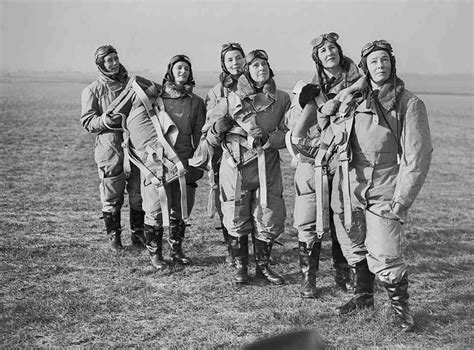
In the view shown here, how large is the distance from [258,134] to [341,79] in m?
1.02

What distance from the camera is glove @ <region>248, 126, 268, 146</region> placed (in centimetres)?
564

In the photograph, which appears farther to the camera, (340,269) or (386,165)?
(340,269)

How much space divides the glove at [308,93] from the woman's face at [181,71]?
149 cm

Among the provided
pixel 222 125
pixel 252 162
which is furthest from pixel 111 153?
pixel 252 162

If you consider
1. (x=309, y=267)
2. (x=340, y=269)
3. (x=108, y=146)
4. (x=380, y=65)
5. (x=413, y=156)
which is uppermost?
(x=380, y=65)

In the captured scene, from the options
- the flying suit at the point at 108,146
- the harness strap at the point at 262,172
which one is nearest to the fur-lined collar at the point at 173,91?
the flying suit at the point at 108,146

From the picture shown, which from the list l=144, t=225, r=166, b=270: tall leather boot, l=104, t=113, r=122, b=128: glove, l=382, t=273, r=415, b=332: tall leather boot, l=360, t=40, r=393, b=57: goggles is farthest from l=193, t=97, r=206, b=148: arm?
l=382, t=273, r=415, b=332: tall leather boot

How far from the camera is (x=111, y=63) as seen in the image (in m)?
6.63

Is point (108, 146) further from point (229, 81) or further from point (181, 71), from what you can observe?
point (229, 81)

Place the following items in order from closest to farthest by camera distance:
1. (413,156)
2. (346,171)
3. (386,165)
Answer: (413,156)
(386,165)
(346,171)

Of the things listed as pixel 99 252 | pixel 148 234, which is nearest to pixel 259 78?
pixel 148 234

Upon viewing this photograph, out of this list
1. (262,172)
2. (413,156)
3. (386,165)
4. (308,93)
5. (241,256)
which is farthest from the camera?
(241,256)

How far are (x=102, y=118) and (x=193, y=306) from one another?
98.6 inches

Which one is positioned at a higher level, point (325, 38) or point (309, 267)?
point (325, 38)
